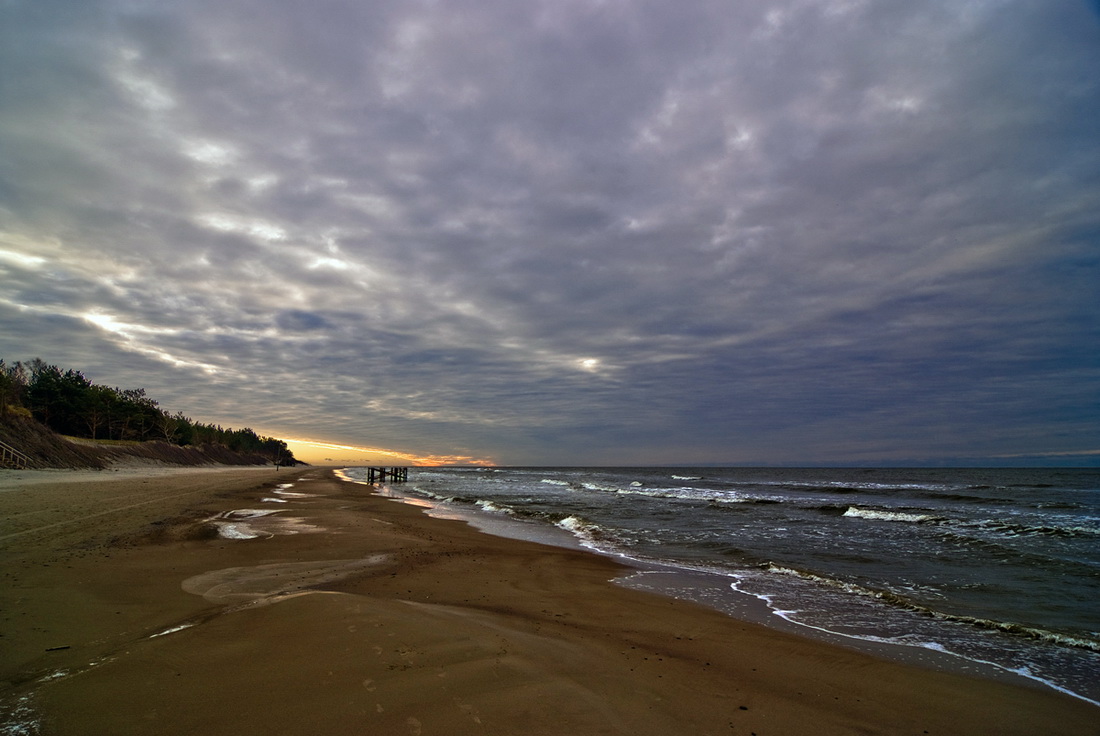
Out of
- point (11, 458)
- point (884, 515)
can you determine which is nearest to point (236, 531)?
point (884, 515)

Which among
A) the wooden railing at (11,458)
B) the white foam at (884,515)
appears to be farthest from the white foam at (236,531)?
the wooden railing at (11,458)

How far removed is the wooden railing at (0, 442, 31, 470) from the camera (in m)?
33.1

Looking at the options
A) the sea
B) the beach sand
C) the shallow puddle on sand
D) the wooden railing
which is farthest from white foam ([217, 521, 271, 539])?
the wooden railing

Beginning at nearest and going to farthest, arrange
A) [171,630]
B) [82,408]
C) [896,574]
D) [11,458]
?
[171,630], [896,574], [11,458], [82,408]

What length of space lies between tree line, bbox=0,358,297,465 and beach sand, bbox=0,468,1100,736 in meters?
47.9

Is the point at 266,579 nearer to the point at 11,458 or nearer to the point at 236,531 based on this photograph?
the point at 236,531

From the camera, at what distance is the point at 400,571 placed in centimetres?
973

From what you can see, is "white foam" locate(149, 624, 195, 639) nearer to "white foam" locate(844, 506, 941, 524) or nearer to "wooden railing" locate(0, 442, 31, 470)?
"white foam" locate(844, 506, 941, 524)

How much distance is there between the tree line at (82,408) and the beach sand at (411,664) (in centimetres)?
4790

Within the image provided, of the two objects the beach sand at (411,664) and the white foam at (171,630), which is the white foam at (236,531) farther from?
the white foam at (171,630)

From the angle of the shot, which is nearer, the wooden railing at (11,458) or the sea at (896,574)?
the sea at (896,574)

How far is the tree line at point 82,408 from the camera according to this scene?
196 ft

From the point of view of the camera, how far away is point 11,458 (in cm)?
3400

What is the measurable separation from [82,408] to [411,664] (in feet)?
281
